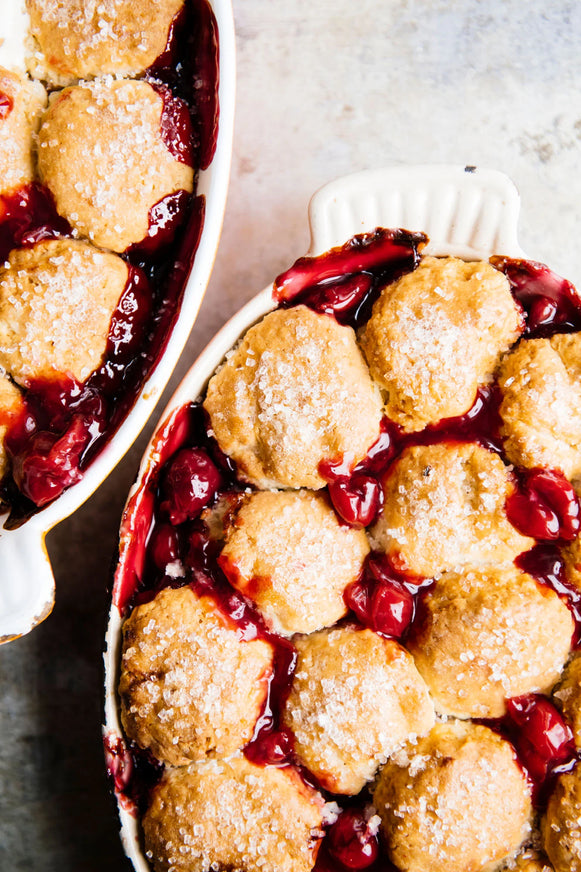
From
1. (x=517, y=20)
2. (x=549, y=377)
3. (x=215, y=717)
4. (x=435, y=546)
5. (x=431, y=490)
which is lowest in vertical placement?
(x=215, y=717)

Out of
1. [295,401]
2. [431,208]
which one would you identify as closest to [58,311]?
[295,401]

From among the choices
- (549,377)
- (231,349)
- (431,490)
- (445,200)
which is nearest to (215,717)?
(431,490)

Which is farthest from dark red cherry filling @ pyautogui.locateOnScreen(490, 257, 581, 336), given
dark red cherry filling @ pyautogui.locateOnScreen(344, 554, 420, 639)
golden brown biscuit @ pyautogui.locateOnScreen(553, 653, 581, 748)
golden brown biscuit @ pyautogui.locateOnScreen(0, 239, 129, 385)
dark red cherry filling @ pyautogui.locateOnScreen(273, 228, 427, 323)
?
golden brown biscuit @ pyautogui.locateOnScreen(0, 239, 129, 385)

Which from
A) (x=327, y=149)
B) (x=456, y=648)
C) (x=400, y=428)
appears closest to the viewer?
(x=456, y=648)

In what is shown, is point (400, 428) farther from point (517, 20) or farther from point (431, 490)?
point (517, 20)

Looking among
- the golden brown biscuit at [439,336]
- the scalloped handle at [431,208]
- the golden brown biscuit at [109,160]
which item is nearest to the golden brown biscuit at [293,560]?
the golden brown biscuit at [439,336]

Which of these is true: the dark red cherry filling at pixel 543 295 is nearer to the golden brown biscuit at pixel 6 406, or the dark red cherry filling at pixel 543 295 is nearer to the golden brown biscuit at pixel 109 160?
the golden brown biscuit at pixel 109 160
